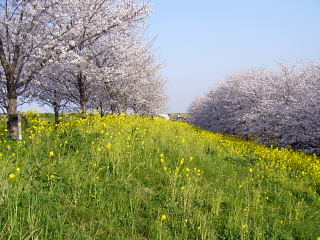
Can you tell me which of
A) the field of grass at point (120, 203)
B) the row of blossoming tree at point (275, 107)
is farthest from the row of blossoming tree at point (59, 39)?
the row of blossoming tree at point (275, 107)

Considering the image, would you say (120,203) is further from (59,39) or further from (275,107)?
(275,107)

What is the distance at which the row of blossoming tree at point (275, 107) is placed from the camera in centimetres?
1497

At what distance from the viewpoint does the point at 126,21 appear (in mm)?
10602

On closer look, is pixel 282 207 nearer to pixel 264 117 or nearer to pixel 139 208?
pixel 139 208

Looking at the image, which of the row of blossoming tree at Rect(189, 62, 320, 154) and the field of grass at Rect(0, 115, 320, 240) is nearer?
the field of grass at Rect(0, 115, 320, 240)

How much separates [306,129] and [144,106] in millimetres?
15702

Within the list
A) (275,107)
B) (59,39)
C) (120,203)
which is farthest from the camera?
(275,107)

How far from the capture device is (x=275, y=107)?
18.0 metres

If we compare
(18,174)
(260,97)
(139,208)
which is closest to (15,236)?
(18,174)

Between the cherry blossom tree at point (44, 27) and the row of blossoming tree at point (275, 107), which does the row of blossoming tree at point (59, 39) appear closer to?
the cherry blossom tree at point (44, 27)

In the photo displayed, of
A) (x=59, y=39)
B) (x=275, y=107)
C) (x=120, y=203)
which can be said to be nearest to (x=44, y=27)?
(x=59, y=39)

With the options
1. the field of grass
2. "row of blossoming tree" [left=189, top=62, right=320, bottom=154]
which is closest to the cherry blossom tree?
the field of grass

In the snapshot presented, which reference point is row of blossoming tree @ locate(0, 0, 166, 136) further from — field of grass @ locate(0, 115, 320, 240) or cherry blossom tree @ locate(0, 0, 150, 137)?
field of grass @ locate(0, 115, 320, 240)

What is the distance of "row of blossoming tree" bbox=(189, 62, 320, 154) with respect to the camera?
15.0 m
